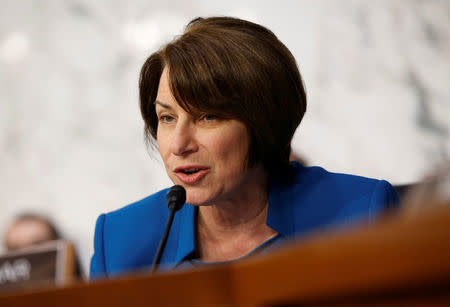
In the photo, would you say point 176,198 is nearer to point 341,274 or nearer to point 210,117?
point 210,117

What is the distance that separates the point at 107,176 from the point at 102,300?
2311mm

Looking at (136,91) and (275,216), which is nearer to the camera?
(275,216)

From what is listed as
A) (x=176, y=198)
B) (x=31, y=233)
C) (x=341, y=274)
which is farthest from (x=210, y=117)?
(x=31, y=233)

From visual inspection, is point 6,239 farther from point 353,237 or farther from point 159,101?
point 353,237

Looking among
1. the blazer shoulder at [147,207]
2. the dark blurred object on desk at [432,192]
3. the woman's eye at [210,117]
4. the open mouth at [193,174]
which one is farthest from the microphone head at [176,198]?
the dark blurred object on desk at [432,192]

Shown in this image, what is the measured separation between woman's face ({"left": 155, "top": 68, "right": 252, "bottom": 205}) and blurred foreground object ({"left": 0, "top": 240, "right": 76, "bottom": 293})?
3.17 ft

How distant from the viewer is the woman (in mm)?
953

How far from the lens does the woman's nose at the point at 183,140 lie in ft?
3.09

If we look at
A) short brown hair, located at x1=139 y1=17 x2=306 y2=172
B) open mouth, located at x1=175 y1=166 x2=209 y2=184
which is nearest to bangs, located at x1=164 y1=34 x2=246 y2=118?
short brown hair, located at x1=139 y1=17 x2=306 y2=172

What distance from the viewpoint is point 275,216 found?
1.04 meters

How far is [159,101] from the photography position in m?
1.00

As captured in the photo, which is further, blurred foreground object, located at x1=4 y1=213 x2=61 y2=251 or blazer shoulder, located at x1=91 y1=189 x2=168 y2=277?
blurred foreground object, located at x1=4 y1=213 x2=61 y2=251

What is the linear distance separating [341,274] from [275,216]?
79cm

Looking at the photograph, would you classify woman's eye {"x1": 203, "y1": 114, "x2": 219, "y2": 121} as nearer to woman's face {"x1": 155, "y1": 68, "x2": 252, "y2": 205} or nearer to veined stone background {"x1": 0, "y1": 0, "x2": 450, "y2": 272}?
woman's face {"x1": 155, "y1": 68, "x2": 252, "y2": 205}
